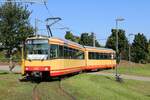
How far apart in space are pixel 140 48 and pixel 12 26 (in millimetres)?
70996

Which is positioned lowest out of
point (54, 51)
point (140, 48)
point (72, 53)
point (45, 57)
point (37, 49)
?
point (45, 57)

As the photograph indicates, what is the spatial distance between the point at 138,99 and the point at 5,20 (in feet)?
62.7

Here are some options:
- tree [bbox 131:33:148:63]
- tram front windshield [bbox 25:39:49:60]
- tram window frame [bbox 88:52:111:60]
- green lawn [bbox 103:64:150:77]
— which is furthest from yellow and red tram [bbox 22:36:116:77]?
tree [bbox 131:33:148:63]

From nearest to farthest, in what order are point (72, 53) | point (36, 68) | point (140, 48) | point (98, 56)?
point (36, 68) < point (72, 53) < point (98, 56) < point (140, 48)

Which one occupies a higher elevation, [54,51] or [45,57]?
[54,51]

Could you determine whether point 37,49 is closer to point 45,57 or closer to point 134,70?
point 45,57

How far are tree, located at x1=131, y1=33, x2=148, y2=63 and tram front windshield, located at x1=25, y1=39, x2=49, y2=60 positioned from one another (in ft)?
251

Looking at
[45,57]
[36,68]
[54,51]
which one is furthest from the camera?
[54,51]

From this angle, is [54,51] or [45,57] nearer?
[45,57]

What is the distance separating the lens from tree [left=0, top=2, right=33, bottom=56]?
4062 cm

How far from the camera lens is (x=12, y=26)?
135 feet

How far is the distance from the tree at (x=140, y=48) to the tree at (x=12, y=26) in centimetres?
6805

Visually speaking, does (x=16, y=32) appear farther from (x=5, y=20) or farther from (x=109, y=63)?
(x=109, y=63)

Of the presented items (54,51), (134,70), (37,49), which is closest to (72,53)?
(54,51)
